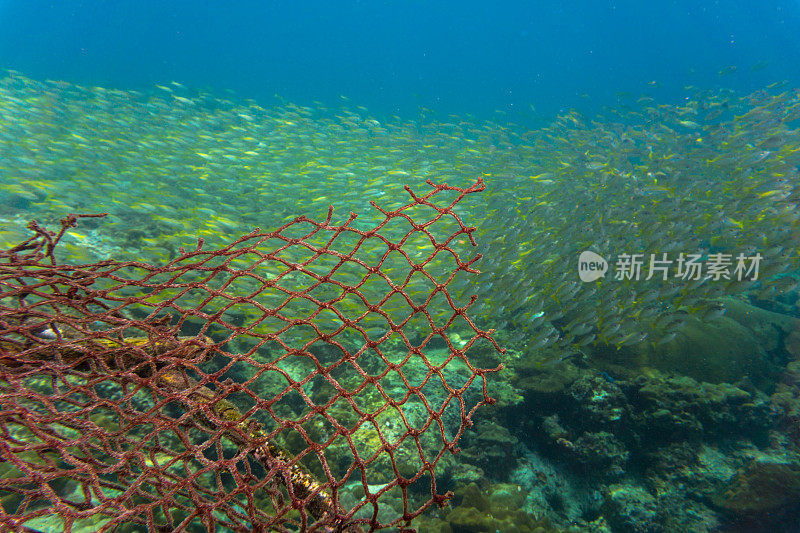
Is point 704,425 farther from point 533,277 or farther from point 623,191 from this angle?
point 623,191

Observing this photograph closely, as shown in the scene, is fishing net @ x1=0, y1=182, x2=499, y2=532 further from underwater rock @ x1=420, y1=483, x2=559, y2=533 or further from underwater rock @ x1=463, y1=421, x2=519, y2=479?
underwater rock @ x1=420, y1=483, x2=559, y2=533

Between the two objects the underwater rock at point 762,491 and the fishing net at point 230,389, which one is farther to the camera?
the underwater rock at point 762,491

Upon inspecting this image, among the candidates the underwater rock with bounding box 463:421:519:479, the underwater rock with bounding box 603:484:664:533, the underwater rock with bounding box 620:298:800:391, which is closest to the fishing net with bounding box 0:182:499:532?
the underwater rock with bounding box 463:421:519:479

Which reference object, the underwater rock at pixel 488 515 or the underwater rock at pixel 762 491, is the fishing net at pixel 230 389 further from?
the underwater rock at pixel 762 491

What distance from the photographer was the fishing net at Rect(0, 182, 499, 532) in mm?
1408

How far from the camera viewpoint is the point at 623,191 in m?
9.40

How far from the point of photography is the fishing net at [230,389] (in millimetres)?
1408

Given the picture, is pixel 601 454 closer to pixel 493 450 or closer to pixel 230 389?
pixel 493 450

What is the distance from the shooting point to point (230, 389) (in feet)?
5.03

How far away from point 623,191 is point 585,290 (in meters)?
4.28

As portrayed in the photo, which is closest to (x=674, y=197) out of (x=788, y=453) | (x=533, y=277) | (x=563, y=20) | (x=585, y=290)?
(x=585, y=290)

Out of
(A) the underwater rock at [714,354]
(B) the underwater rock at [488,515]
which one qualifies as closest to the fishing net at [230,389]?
(B) the underwater rock at [488,515]

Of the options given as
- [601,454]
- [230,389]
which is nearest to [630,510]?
[601,454]

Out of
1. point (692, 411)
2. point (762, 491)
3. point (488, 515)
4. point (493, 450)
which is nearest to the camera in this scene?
point (488, 515)
